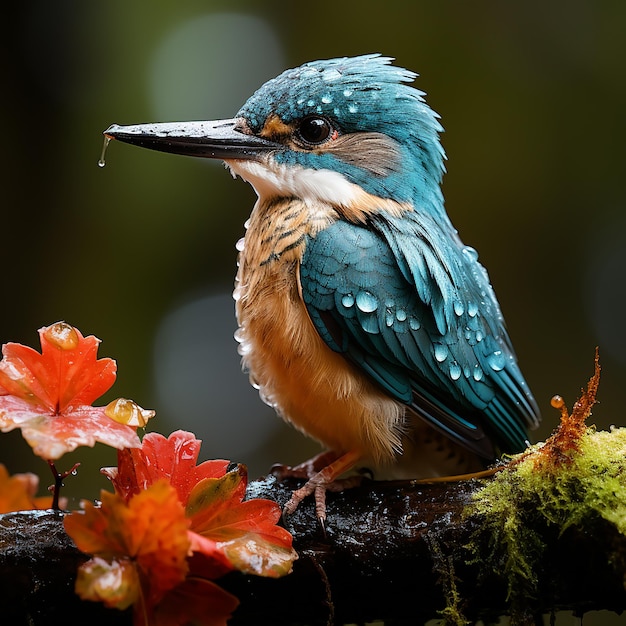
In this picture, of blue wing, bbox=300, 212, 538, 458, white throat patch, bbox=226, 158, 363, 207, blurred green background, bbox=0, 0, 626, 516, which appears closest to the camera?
blue wing, bbox=300, 212, 538, 458

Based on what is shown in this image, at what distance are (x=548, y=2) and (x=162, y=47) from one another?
7.13ft

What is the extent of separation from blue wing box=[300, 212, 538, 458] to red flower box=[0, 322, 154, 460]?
749mm

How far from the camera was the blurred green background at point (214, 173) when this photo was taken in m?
4.11

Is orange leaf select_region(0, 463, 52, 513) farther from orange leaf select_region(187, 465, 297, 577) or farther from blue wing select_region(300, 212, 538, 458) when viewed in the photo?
blue wing select_region(300, 212, 538, 458)

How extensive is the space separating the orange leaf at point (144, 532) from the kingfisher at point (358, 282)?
2.32 ft

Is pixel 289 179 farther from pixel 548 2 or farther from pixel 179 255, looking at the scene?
pixel 548 2

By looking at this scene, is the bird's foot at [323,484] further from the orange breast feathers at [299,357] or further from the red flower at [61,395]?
the red flower at [61,395]

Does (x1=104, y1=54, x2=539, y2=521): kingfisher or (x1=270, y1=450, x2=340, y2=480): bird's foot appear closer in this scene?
(x1=104, y1=54, x2=539, y2=521): kingfisher

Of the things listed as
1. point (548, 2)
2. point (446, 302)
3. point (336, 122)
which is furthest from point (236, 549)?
point (548, 2)

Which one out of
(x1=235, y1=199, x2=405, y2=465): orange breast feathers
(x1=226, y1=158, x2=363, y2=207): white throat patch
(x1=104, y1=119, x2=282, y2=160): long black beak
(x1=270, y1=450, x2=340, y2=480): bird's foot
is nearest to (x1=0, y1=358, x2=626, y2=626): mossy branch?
(x1=235, y1=199, x2=405, y2=465): orange breast feathers

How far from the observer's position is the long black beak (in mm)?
1981

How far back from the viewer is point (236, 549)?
1157 mm

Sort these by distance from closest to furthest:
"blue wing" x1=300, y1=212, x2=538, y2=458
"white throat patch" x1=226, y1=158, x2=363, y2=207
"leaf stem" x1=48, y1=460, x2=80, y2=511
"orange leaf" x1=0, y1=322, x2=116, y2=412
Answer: "orange leaf" x1=0, y1=322, x2=116, y2=412 < "leaf stem" x1=48, y1=460, x2=80, y2=511 < "blue wing" x1=300, y1=212, x2=538, y2=458 < "white throat patch" x1=226, y1=158, x2=363, y2=207

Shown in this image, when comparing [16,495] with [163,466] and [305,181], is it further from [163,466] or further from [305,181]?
[305,181]
